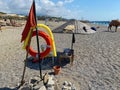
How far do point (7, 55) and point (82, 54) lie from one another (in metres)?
3.96

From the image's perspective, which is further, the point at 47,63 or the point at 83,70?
the point at 47,63

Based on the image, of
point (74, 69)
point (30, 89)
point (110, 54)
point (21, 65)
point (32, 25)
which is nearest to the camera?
point (30, 89)

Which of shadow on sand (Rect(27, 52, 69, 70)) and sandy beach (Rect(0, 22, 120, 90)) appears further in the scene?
shadow on sand (Rect(27, 52, 69, 70))

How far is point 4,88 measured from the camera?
22.5 ft

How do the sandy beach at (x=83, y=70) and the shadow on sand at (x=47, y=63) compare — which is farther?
the shadow on sand at (x=47, y=63)

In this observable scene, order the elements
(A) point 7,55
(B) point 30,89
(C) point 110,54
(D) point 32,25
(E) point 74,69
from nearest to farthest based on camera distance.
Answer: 1. (B) point 30,89
2. (D) point 32,25
3. (E) point 74,69
4. (C) point 110,54
5. (A) point 7,55

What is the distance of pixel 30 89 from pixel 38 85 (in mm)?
262

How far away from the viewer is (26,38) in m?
6.98

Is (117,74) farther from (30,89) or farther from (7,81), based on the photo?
(7,81)

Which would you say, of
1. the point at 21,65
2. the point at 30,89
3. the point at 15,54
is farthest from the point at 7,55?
→ the point at 30,89

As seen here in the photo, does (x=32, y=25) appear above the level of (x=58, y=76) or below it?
above

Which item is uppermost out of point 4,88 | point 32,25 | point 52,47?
point 32,25

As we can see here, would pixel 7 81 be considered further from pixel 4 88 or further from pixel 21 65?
pixel 21 65

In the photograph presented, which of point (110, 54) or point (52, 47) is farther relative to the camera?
point (110, 54)
